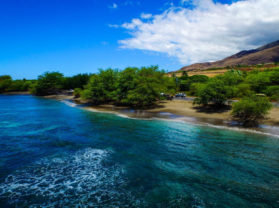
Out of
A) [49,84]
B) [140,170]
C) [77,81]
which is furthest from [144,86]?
[49,84]

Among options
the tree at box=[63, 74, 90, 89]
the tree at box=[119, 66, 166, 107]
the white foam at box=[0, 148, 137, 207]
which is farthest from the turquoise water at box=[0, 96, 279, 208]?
the tree at box=[63, 74, 90, 89]

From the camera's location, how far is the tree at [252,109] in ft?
87.0

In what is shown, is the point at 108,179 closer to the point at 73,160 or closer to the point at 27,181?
the point at 73,160

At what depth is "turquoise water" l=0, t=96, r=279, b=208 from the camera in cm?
1028

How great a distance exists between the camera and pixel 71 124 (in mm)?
29219

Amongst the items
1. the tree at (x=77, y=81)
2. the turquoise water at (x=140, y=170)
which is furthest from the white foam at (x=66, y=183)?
the tree at (x=77, y=81)

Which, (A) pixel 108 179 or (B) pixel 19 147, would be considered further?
(B) pixel 19 147

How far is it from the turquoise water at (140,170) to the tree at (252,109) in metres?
6.51

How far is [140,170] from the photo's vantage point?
44.3 feet

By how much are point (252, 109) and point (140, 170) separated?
2294 centimetres

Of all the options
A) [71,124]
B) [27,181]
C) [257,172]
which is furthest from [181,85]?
[27,181]

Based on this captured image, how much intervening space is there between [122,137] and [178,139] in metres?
7.17

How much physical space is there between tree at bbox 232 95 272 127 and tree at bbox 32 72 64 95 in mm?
98011

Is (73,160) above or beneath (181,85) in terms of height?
beneath
